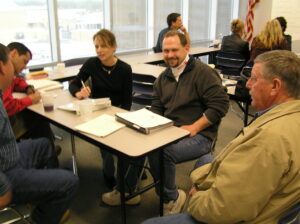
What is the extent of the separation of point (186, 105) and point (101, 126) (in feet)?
2.16

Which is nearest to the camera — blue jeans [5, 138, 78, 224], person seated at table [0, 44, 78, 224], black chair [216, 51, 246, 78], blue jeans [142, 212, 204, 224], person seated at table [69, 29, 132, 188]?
blue jeans [142, 212, 204, 224]

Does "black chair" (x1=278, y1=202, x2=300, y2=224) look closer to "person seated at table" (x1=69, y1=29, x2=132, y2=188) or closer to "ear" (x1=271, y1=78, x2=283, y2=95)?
"ear" (x1=271, y1=78, x2=283, y2=95)

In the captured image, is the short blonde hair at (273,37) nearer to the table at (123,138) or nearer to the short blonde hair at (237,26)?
the short blonde hair at (237,26)

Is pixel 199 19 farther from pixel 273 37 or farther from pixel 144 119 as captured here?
pixel 144 119

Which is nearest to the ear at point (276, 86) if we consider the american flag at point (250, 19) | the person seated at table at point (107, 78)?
the person seated at table at point (107, 78)

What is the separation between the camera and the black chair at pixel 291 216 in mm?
1187

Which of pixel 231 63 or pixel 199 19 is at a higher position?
pixel 199 19

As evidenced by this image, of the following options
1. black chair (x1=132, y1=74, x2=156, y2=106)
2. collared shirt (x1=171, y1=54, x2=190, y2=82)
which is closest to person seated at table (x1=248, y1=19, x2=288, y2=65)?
black chair (x1=132, y1=74, x2=156, y2=106)

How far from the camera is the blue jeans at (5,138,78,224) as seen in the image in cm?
169

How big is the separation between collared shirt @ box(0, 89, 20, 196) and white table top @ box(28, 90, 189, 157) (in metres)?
0.44

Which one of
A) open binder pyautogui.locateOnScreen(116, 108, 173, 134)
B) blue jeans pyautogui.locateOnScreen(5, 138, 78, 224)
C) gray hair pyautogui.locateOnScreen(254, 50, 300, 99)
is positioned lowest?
blue jeans pyautogui.locateOnScreen(5, 138, 78, 224)

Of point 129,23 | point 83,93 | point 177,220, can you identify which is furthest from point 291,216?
point 129,23

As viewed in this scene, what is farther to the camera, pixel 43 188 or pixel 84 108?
pixel 84 108

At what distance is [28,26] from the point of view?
4594 mm
